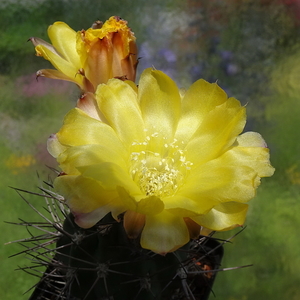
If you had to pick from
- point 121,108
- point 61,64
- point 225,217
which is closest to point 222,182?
point 225,217

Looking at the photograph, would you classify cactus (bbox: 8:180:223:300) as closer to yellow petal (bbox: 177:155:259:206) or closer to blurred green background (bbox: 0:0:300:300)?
yellow petal (bbox: 177:155:259:206)

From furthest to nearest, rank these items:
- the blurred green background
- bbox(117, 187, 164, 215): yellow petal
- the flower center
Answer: the blurred green background < the flower center < bbox(117, 187, 164, 215): yellow petal

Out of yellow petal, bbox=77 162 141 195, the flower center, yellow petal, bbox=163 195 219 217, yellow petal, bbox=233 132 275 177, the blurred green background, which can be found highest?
yellow petal, bbox=77 162 141 195

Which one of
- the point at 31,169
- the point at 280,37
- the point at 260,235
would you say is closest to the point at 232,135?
the point at 260,235

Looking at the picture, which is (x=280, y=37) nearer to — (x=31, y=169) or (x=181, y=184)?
(x=31, y=169)

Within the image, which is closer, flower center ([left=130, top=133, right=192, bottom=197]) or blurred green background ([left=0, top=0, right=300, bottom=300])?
flower center ([left=130, top=133, right=192, bottom=197])

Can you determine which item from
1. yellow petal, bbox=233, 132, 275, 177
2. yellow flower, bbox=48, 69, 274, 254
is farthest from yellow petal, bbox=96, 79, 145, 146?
yellow petal, bbox=233, 132, 275, 177
